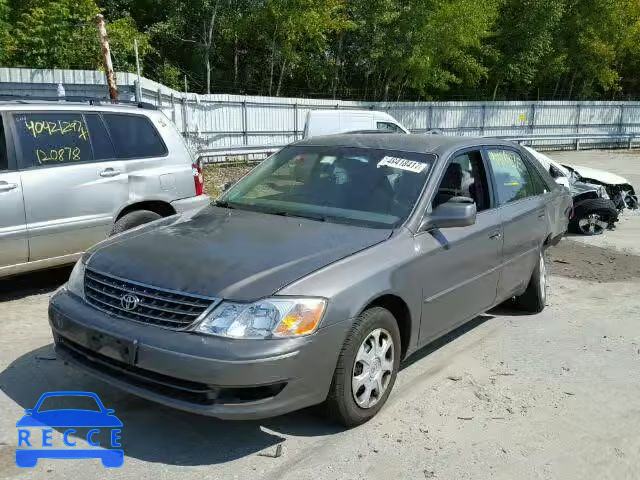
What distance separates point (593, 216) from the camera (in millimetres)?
9789

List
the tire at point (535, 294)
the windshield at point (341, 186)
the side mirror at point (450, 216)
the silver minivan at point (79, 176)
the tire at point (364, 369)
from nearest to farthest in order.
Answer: the tire at point (364, 369) → the side mirror at point (450, 216) → the windshield at point (341, 186) → the silver minivan at point (79, 176) → the tire at point (535, 294)

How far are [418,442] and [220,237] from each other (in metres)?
1.67

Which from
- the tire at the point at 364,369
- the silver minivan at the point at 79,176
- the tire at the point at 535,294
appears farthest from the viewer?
the tire at the point at 535,294

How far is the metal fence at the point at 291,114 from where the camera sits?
1541 cm

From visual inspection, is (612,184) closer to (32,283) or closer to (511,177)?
(511,177)

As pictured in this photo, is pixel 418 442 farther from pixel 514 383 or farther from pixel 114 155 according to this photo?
pixel 114 155

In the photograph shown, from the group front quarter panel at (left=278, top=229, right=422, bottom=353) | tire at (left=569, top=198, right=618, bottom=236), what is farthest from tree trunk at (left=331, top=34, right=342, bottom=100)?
front quarter panel at (left=278, top=229, right=422, bottom=353)

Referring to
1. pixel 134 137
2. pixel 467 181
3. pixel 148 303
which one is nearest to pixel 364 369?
pixel 148 303

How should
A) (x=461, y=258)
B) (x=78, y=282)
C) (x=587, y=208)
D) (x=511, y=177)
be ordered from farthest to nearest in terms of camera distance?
(x=587, y=208)
(x=511, y=177)
(x=461, y=258)
(x=78, y=282)

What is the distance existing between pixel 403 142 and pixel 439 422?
209cm

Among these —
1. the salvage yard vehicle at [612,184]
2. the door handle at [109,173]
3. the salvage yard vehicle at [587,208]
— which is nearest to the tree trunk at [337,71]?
the salvage yard vehicle at [612,184]

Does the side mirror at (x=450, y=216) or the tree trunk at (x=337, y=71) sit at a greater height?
the tree trunk at (x=337, y=71)

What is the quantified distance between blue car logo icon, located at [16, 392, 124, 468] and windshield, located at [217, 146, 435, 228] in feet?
5.57

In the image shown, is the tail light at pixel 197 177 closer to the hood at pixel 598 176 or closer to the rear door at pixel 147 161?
the rear door at pixel 147 161
